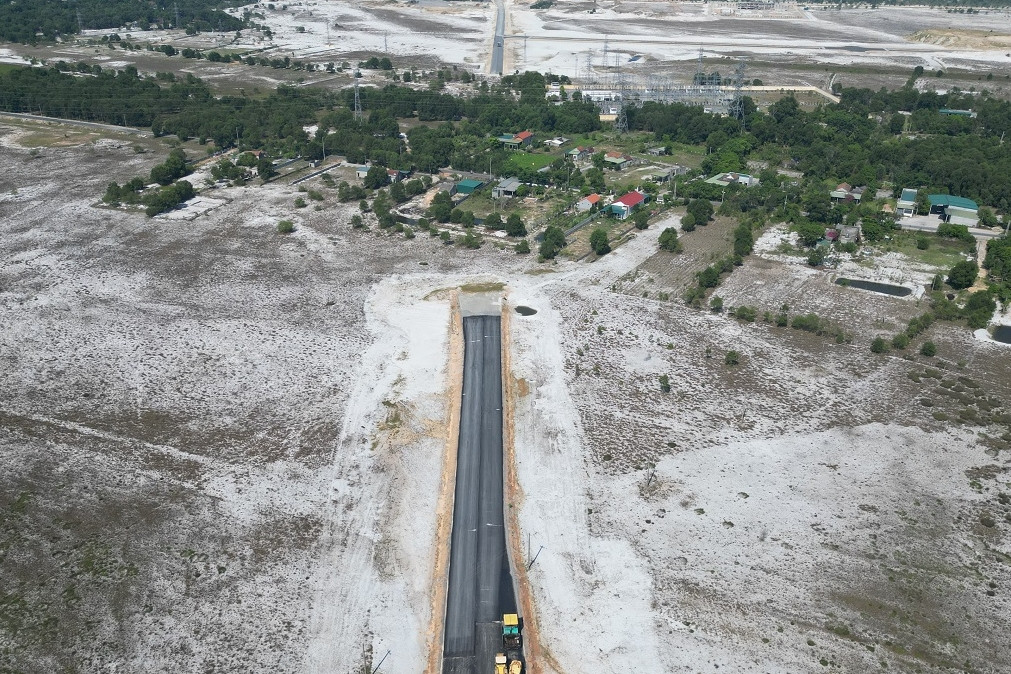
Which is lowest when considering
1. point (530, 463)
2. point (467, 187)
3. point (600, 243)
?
point (530, 463)

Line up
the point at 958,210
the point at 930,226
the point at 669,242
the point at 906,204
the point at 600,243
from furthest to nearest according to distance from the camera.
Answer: the point at 906,204 → the point at 958,210 → the point at 930,226 → the point at 669,242 → the point at 600,243

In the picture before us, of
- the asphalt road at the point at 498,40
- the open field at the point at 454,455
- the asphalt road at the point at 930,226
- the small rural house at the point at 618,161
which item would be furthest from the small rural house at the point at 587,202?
the asphalt road at the point at 498,40

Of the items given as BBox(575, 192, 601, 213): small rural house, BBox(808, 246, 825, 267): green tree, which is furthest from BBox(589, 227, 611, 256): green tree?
BBox(808, 246, 825, 267): green tree

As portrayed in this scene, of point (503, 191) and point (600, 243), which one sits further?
point (503, 191)

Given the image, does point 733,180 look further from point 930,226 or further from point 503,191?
point 503,191

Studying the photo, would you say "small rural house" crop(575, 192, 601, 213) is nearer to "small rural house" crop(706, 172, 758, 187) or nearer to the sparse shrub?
"small rural house" crop(706, 172, 758, 187)

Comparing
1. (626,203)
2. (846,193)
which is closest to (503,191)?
(626,203)

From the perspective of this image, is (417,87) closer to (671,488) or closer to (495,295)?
(495,295)
